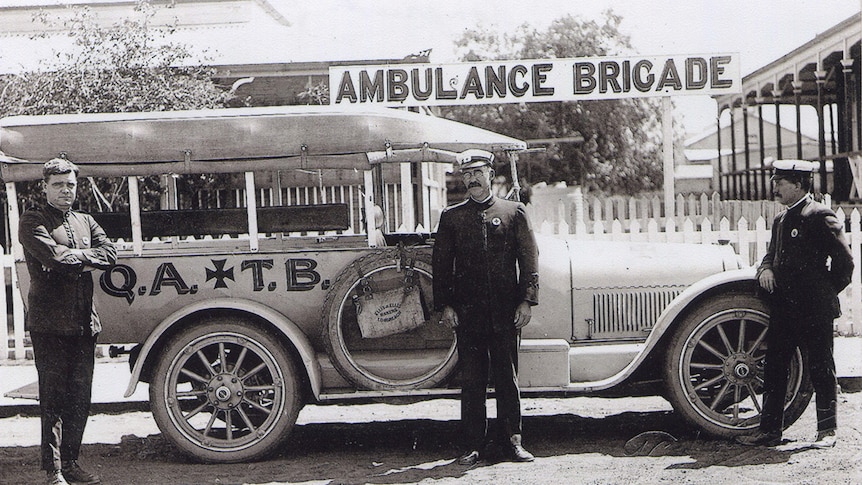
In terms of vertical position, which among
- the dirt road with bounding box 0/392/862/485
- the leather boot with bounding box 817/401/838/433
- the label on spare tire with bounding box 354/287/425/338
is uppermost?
the label on spare tire with bounding box 354/287/425/338

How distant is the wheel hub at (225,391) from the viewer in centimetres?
568

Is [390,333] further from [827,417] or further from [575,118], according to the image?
[575,118]

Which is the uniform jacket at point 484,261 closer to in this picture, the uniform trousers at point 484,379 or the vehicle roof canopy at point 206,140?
the uniform trousers at point 484,379

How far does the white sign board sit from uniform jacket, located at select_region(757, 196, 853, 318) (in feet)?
23.2

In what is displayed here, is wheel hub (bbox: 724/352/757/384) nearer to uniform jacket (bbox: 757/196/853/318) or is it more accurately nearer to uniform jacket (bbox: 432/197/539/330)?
uniform jacket (bbox: 757/196/853/318)

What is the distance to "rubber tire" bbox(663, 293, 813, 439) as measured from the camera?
5.67 metres

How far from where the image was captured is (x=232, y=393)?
5691 millimetres

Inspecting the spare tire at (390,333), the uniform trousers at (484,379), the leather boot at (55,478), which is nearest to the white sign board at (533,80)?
the spare tire at (390,333)

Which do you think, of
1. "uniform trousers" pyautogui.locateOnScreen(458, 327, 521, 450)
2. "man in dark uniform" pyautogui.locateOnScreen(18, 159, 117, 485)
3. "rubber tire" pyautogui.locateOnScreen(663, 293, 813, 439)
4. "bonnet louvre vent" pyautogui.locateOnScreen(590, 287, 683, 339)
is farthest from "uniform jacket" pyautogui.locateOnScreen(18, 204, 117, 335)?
"rubber tire" pyautogui.locateOnScreen(663, 293, 813, 439)

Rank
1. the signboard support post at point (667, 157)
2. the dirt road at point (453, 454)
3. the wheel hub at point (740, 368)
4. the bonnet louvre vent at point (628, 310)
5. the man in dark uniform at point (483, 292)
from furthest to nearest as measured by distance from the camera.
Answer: the signboard support post at point (667, 157), the bonnet louvre vent at point (628, 310), the wheel hub at point (740, 368), the man in dark uniform at point (483, 292), the dirt road at point (453, 454)

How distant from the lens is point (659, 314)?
6.02 m

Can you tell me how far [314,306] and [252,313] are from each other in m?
0.37

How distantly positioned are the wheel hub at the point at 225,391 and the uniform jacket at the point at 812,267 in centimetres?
322

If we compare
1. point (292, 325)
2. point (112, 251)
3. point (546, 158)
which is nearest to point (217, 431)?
point (292, 325)
